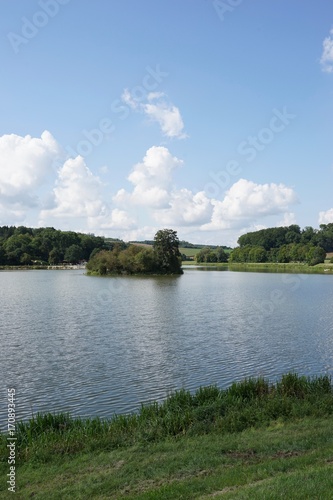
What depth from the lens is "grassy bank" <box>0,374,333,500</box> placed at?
25.8ft

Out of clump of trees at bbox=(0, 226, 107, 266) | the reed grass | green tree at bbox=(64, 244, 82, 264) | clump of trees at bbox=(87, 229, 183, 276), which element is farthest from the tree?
the reed grass

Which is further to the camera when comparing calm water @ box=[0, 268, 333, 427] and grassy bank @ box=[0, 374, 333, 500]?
calm water @ box=[0, 268, 333, 427]

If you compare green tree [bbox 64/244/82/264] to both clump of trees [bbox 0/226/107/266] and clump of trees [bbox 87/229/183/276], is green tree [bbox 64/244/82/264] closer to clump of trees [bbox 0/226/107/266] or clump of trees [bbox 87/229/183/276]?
clump of trees [bbox 0/226/107/266]

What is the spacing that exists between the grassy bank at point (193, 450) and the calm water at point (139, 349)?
308cm

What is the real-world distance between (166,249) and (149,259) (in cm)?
480

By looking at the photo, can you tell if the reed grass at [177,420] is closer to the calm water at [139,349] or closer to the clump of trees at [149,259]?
the calm water at [139,349]

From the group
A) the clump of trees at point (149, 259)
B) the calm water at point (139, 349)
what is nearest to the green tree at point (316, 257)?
the clump of trees at point (149, 259)

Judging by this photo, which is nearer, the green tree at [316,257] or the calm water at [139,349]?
the calm water at [139,349]

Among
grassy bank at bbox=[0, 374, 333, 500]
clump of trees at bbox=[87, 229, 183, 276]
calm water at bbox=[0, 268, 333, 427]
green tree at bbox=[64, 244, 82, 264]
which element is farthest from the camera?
green tree at bbox=[64, 244, 82, 264]

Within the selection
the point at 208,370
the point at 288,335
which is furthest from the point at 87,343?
the point at 288,335

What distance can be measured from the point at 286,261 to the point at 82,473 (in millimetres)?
187203

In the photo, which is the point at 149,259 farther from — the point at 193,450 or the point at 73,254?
the point at 193,450

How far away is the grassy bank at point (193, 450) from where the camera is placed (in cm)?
786

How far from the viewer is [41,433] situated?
11.7 m
